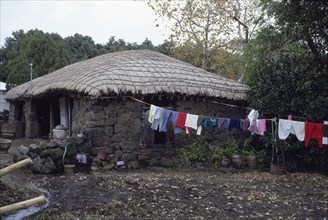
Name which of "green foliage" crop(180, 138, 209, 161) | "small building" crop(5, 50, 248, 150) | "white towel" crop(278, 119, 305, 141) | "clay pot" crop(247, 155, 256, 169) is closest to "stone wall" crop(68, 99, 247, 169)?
"small building" crop(5, 50, 248, 150)

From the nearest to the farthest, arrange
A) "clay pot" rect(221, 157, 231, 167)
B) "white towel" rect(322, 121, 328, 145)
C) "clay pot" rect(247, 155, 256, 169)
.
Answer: "white towel" rect(322, 121, 328, 145) < "clay pot" rect(221, 157, 231, 167) < "clay pot" rect(247, 155, 256, 169)

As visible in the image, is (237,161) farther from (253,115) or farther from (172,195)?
(172,195)

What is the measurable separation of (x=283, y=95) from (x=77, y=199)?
5.94 m

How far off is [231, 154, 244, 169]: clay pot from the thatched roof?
1.80 metres

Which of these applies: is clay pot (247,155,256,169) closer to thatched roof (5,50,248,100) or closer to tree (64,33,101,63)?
thatched roof (5,50,248,100)

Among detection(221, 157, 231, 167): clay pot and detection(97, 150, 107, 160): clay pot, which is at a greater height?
detection(97, 150, 107, 160): clay pot

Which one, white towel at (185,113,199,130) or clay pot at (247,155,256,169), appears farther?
clay pot at (247,155,256,169)

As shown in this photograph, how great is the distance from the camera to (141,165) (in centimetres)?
985

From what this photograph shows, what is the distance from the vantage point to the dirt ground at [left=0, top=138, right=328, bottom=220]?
5.80 meters

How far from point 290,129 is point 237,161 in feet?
5.62

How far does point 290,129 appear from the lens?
8789 millimetres

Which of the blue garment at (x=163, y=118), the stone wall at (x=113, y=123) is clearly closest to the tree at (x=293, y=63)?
the blue garment at (x=163, y=118)

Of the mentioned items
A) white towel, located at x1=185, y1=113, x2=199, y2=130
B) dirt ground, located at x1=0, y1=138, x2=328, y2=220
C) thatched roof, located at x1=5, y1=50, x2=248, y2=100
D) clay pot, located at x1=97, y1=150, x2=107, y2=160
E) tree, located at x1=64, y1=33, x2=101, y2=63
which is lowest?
dirt ground, located at x1=0, y1=138, x2=328, y2=220

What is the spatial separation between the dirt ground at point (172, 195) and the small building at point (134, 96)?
1.22 metres
